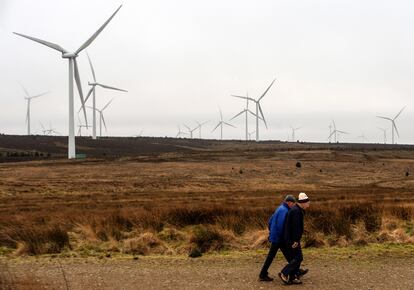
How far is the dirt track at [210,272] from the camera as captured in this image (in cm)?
1361

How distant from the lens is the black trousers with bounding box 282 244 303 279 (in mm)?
13148

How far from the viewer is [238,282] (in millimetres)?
13898

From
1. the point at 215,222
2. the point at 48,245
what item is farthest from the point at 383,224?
the point at 48,245

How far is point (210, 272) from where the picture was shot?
1508cm

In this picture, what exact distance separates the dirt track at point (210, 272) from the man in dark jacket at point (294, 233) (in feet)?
1.31

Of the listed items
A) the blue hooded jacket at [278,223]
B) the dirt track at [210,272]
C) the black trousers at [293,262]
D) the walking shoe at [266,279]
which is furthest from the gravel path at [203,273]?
the blue hooded jacket at [278,223]

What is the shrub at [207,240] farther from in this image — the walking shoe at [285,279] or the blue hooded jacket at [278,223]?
the blue hooded jacket at [278,223]

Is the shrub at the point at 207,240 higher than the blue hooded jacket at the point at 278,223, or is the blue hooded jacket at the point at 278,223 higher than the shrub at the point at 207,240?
the blue hooded jacket at the point at 278,223

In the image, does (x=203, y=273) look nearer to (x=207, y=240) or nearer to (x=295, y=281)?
(x=295, y=281)

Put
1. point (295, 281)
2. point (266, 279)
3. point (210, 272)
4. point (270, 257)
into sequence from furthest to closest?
point (210, 272) → point (266, 279) → point (270, 257) → point (295, 281)

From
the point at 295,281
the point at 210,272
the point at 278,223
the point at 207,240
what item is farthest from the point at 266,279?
the point at 207,240

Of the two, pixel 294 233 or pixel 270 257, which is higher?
pixel 294 233

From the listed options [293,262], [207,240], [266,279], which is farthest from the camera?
[207,240]

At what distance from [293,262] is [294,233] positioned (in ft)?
2.45
